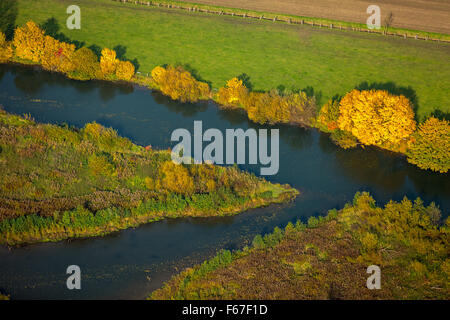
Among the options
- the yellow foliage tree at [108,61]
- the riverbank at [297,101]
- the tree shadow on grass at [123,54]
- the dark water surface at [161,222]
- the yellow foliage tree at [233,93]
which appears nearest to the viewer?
the dark water surface at [161,222]

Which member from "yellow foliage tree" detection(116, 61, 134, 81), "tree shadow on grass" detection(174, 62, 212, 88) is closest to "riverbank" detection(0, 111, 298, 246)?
"yellow foliage tree" detection(116, 61, 134, 81)

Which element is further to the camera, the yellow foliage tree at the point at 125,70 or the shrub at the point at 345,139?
the yellow foliage tree at the point at 125,70

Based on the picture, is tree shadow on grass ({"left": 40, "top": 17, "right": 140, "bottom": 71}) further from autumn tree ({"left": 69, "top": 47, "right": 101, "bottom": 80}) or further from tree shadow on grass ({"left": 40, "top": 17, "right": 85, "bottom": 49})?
autumn tree ({"left": 69, "top": 47, "right": 101, "bottom": 80})

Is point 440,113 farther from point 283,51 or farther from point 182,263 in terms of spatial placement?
point 182,263

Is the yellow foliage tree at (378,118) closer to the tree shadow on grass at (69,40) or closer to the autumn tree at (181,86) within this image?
the autumn tree at (181,86)

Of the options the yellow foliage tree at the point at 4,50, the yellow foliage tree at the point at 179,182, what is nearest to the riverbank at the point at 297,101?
the yellow foliage tree at the point at 4,50

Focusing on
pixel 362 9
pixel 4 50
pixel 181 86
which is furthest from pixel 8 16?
pixel 362 9
